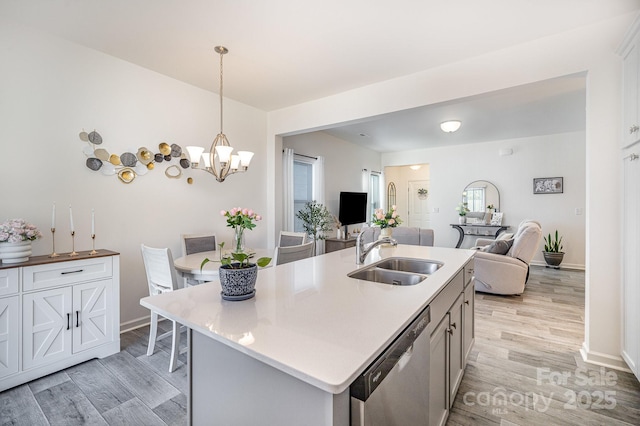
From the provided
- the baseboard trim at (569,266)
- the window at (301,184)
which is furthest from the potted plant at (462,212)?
the window at (301,184)

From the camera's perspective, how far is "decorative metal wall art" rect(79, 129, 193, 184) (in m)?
2.77

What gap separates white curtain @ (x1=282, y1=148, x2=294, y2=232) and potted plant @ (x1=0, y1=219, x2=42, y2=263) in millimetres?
3056

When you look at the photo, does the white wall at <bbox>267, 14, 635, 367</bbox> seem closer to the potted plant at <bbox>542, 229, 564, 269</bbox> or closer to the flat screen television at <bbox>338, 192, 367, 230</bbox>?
the flat screen television at <bbox>338, 192, 367, 230</bbox>

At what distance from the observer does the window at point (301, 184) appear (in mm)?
5324

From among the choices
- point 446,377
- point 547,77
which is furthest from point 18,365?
point 547,77

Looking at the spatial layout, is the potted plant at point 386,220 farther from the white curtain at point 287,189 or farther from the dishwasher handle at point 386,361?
the white curtain at point 287,189

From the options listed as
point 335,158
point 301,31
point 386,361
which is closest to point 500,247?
point 335,158

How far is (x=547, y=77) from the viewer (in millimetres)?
A: 2531

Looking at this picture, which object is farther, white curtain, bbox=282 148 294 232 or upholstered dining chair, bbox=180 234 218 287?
white curtain, bbox=282 148 294 232

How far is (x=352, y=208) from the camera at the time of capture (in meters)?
6.38

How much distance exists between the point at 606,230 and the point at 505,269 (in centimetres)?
184

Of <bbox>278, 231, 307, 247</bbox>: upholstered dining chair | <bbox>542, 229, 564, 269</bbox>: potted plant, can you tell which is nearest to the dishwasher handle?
<bbox>278, 231, 307, 247</bbox>: upholstered dining chair

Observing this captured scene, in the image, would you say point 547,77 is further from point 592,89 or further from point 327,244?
point 327,244

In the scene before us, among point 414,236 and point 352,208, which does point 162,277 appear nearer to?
point 414,236
